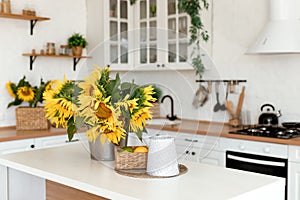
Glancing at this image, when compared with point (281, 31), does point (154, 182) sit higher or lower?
lower

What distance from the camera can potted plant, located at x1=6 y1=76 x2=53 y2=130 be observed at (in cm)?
396

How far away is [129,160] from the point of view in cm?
192

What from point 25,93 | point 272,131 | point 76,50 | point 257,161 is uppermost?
point 76,50

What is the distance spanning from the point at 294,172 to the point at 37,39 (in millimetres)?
2865

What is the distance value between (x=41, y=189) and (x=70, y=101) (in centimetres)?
80

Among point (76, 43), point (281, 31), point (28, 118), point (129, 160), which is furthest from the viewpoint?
point (76, 43)

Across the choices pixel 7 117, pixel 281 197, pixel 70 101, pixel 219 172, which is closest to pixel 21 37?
pixel 7 117

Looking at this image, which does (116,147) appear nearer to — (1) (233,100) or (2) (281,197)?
(2) (281,197)

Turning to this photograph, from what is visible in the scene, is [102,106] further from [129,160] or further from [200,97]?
[200,97]

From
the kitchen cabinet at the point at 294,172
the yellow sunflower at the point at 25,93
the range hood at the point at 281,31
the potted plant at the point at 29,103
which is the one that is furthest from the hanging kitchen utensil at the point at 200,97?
the yellow sunflower at the point at 25,93

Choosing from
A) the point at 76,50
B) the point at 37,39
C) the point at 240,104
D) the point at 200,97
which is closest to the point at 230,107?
the point at 240,104

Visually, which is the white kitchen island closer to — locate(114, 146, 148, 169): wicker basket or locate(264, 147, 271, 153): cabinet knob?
locate(114, 146, 148, 169): wicker basket

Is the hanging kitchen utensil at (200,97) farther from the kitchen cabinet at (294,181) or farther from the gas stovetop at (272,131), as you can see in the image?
the kitchen cabinet at (294,181)

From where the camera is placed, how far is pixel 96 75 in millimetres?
1898
